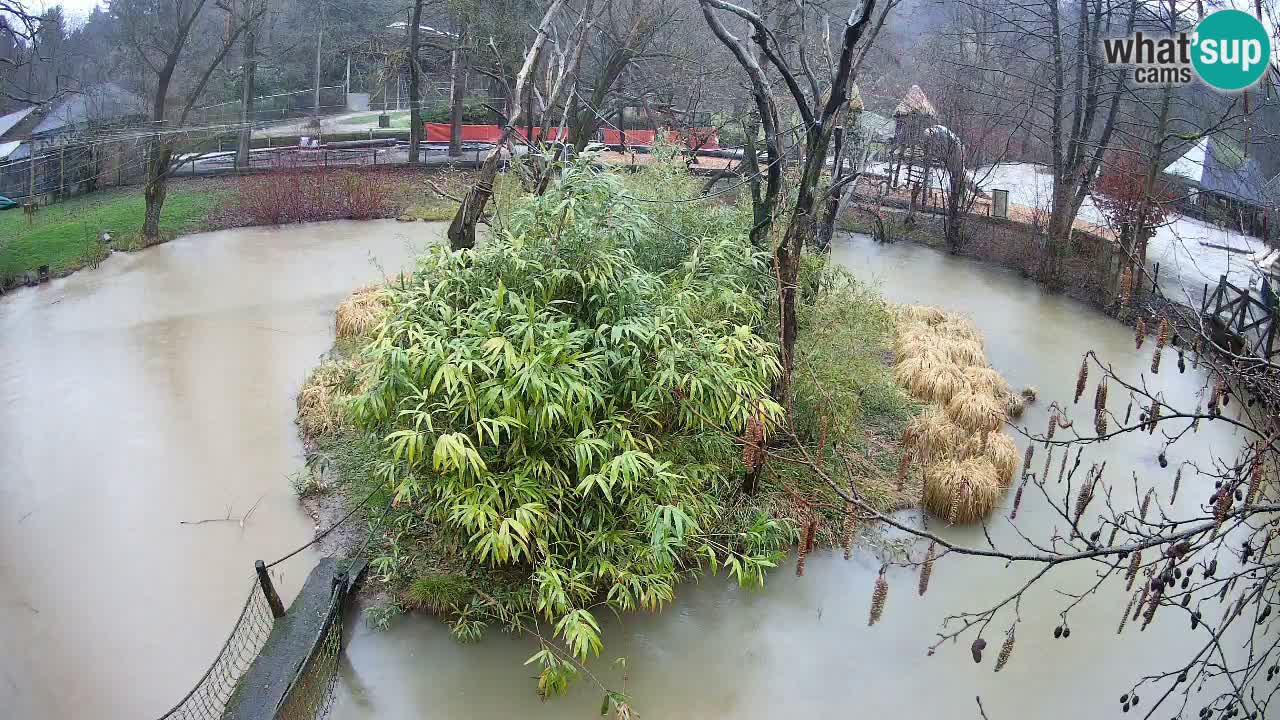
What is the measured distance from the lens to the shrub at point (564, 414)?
4562mm

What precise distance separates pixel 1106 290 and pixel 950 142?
3.34m

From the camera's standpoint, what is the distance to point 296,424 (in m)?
7.47

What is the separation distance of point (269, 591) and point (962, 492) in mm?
4253

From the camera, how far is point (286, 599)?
5.38m

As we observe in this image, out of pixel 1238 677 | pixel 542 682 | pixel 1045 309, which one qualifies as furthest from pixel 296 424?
pixel 1045 309

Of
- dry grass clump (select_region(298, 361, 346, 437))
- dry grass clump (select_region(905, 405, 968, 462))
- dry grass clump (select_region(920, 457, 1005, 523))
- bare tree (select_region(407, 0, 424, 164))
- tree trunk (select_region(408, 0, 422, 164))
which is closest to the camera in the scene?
dry grass clump (select_region(920, 457, 1005, 523))

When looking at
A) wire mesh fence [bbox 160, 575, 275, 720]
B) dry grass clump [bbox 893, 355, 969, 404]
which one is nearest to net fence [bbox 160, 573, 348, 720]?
wire mesh fence [bbox 160, 575, 275, 720]

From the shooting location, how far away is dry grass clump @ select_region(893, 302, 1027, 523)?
626 centimetres

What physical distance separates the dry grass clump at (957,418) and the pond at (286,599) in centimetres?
22

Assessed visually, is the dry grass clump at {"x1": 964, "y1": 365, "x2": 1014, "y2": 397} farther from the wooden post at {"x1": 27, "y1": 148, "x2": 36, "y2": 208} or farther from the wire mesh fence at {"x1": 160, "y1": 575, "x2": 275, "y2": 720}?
the wooden post at {"x1": 27, "y1": 148, "x2": 36, "y2": 208}

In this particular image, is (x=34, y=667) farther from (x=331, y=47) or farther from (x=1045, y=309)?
(x=331, y=47)

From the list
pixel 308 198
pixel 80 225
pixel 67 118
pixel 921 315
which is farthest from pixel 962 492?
pixel 67 118

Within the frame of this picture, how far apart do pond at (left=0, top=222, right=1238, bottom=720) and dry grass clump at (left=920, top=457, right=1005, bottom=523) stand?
0.14m

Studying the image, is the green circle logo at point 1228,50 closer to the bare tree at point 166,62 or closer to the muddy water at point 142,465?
the muddy water at point 142,465
